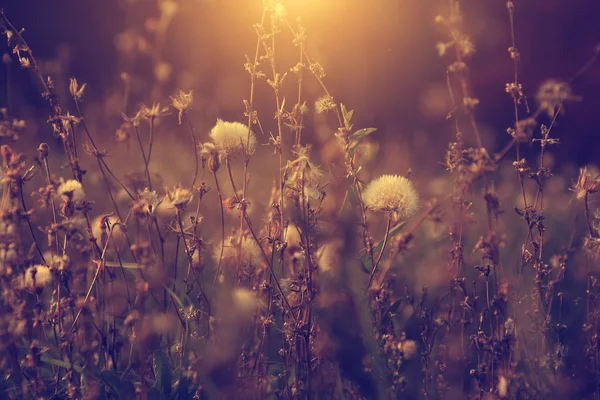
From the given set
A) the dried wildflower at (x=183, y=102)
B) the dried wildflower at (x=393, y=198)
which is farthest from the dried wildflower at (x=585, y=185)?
the dried wildflower at (x=183, y=102)

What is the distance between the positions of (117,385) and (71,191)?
0.55 m

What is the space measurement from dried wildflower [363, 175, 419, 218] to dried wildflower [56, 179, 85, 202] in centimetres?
87

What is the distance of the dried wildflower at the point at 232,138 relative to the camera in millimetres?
2076

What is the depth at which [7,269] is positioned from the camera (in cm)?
176

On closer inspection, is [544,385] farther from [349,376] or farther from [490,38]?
[490,38]

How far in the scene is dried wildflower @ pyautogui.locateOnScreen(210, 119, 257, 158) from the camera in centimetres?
208

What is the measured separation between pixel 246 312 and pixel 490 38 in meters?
4.54

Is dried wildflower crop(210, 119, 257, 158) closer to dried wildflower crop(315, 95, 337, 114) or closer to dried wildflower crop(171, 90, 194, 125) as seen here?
dried wildflower crop(171, 90, 194, 125)

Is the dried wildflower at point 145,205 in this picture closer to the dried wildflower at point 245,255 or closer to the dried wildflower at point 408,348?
the dried wildflower at point 245,255

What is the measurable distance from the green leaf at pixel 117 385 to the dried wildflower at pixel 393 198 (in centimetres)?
88

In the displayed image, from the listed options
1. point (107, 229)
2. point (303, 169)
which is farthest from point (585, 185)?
point (107, 229)

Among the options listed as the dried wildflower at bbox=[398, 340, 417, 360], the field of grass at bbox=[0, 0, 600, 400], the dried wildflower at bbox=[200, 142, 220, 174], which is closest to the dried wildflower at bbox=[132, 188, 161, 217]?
the field of grass at bbox=[0, 0, 600, 400]

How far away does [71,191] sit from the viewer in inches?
70.4

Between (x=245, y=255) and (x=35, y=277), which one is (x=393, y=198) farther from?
(x=35, y=277)
